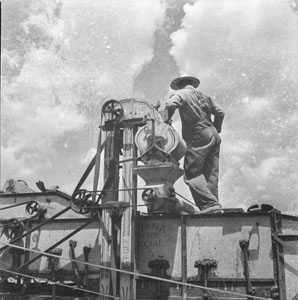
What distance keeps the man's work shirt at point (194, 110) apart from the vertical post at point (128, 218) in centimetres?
138

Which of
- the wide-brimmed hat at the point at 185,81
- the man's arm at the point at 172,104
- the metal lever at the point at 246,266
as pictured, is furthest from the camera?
the wide-brimmed hat at the point at 185,81

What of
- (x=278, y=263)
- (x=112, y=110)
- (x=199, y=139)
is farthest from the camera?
(x=199, y=139)

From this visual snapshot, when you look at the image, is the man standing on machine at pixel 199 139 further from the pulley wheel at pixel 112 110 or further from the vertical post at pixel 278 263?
the vertical post at pixel 278 263

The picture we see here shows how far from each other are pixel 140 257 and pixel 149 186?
1.19 meters

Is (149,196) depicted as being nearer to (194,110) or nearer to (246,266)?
(246,266)

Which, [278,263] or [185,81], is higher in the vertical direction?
[185,81]

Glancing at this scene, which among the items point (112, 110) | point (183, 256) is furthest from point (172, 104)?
point (183, 256)

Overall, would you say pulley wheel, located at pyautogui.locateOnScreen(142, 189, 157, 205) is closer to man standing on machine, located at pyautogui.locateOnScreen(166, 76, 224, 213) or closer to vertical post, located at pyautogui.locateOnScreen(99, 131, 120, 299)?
vertical post, located at pyautogui.locateOnScreen(99, 131, 120, 299)

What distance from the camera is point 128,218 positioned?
6785 millimetres

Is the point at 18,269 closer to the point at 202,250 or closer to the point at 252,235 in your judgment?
the point at 202,250

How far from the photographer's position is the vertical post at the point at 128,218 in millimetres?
6578

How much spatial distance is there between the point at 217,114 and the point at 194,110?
2.84ft

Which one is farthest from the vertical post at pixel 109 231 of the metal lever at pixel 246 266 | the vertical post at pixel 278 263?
the vertical post at pixel 278 263

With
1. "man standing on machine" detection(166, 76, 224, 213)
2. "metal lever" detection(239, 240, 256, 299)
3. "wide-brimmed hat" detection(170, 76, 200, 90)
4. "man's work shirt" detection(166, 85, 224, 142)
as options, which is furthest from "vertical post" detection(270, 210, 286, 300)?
"wide-brimmed hat" detection(170, 76, 200, 90)
